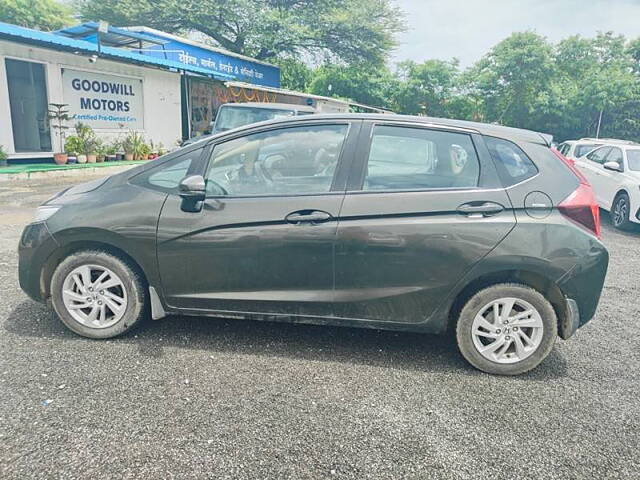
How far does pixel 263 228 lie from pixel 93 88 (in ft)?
41.8

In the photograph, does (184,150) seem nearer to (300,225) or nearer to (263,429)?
(300,225)

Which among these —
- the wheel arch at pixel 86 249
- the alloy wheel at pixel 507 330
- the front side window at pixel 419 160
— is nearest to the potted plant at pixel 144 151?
the wheel arch at pixel 86 249

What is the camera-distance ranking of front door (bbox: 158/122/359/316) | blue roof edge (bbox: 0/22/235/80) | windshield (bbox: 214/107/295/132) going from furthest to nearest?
windshield (bbox: 214/107/295/132) → blue roof edge (bbox: 0/22/235/80) → front door (bbox: 158/122/359/316)

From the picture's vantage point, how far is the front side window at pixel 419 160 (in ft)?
10.4

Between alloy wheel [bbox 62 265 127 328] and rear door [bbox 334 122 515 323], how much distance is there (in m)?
1.62

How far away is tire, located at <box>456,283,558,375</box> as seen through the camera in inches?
122

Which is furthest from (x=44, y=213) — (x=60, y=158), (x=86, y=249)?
(x=60, y=158)

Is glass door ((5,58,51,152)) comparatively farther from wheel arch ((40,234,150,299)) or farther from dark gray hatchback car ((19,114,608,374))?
dark gray hatchback car ((19,114,608,374))

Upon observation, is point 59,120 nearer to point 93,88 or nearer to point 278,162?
point 93,88

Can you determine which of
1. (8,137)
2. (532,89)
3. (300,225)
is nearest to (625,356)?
(300,225)

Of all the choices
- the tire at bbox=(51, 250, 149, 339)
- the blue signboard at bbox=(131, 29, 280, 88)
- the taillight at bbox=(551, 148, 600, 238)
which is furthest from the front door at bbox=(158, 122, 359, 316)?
the blue signboard at bbox=(131, 29, 280, 88)

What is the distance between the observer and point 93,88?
531 inches

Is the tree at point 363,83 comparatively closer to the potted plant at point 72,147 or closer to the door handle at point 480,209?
the potted plant at point 72,147

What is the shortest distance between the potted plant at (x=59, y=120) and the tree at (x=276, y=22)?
53.2 feet
